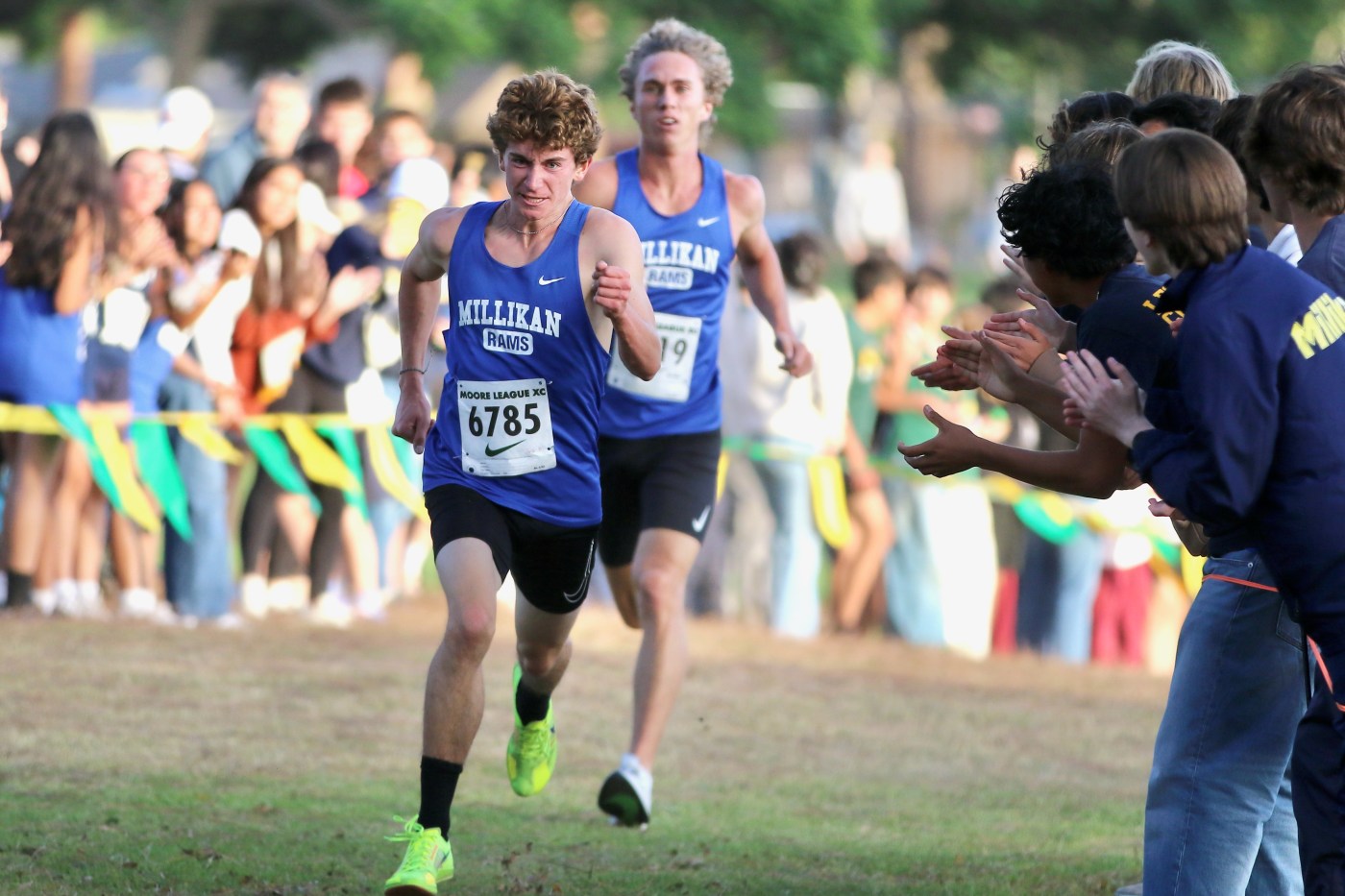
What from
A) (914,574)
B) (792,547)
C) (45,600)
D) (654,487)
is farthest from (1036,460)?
(914,574)

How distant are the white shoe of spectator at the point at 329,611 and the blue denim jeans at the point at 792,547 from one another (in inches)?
106

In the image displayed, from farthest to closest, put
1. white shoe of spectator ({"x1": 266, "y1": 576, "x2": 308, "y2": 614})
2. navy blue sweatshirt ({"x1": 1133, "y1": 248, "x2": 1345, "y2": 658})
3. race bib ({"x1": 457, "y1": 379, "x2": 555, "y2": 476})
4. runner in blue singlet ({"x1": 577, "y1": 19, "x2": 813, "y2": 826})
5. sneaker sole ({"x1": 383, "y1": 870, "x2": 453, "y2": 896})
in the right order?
white shoe of spectator ({"x1": 266, "y1": 576, "x2": 308, "y2": 614}) → runner in blue singlet ({"x1": 577, "y1": 19, "x2": 813, "y2": 826}) → race bib ({"x1": 457, "y1": 379, "x2": 555, "y2": 476}) → sneaker sole ({"x1": 383, "y1": 870, "x2": 453, "y2": 896}) → navy blue sweatshirt ({"x1": 1133, "y1": 248, "x2": 1345, "y2": 658})

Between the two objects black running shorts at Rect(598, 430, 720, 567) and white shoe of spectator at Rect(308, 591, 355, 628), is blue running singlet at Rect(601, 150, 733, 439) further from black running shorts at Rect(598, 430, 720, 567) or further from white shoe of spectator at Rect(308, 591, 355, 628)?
white shoe of spectator at Rect(308, 591, 355, 628)

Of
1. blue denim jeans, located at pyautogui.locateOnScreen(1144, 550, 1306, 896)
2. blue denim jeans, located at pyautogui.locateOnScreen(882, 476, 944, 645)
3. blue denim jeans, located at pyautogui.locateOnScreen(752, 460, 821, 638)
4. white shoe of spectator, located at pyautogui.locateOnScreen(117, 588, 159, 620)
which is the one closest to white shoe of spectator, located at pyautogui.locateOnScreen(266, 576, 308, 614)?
white shoe of spectator, located at pyautogui.locateOnScreen(117, 588, 159, 620)

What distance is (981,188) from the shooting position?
2438 inches

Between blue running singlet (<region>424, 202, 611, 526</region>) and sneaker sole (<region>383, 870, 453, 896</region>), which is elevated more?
blue running singlet (<region>424, 202, 611, 526</region>)

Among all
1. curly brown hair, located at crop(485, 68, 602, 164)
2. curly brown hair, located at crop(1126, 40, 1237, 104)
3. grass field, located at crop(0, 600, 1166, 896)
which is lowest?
grass field, located at crop(0, 600, 1166, 896)

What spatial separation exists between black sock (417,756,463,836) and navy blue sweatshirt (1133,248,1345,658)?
89.0 inches

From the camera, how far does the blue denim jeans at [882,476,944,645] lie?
11789mm

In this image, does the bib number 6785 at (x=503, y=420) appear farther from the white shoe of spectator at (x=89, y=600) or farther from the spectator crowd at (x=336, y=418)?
the white shoe of spectator at (x=89, y=600)

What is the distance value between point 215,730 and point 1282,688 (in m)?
4.90

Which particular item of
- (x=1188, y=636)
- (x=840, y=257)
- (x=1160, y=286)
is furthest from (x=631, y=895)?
(x=840, y=257)

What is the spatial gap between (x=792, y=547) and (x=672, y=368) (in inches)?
187

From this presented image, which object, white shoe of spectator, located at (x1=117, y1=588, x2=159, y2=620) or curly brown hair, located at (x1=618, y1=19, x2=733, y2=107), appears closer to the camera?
curly brown hair, located at (x1=618, y1=19, x2=733, y2=107)
